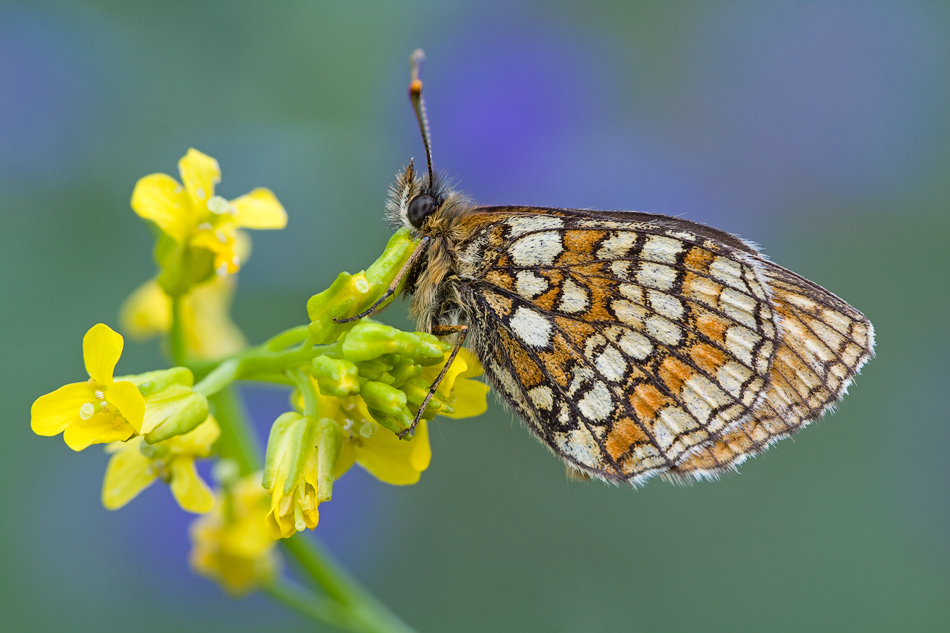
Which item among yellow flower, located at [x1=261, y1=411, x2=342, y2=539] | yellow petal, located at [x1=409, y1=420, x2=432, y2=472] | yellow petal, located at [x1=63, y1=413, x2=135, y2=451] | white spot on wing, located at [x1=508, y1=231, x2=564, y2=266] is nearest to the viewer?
yellow petal, located at [x1=63, y1=413, x2=135, y2=451]

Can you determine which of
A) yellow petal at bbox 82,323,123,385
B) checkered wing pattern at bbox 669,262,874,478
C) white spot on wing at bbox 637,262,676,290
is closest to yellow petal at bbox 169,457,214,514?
yellow petal at bbox 82,323,123,385

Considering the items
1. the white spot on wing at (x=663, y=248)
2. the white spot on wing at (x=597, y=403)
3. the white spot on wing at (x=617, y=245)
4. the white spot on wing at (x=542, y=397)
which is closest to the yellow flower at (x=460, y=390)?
the white spot on wing at (x=542, y=397)

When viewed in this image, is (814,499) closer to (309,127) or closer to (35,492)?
(309,127)

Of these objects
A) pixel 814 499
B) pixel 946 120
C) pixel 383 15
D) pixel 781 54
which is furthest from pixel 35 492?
pixel 946 120

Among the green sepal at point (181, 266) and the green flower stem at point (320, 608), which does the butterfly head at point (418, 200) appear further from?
the green flower stem at point (320, 608)

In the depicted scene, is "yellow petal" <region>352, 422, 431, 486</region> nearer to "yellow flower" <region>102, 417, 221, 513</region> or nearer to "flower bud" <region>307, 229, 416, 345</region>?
"flower bud" <region>307, 229, 416, 345</region>
